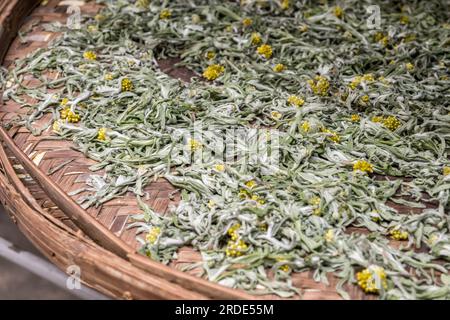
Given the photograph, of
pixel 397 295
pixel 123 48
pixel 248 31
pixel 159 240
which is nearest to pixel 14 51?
A: pixel 123 48

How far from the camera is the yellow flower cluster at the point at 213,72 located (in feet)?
5.60

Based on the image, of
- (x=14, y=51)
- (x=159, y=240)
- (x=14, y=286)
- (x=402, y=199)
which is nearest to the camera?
(x=159, y=240)

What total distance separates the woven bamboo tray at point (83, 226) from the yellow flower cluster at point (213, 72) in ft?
1.43

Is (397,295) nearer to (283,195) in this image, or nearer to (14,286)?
(283,195)

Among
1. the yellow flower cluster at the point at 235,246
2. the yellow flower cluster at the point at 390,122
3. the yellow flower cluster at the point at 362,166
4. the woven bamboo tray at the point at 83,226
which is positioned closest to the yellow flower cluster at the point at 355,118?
the yellow flower cluster at the point at 390,122

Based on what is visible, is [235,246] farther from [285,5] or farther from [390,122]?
[285,5]

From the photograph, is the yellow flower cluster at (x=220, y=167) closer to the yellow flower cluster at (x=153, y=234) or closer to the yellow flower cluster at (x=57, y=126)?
the yellow flower cluster at (x=153, y=234)

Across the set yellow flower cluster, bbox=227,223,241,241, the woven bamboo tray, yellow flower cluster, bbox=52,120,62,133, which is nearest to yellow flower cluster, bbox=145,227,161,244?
the woven bamboo tray

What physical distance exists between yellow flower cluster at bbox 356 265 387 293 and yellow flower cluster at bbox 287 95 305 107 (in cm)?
57

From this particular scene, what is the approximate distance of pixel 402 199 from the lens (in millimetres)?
1355

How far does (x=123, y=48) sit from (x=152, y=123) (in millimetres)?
370

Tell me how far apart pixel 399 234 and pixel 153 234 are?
1.69 feet

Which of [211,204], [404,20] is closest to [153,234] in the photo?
[211,204]

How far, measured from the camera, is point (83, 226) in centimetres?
129
